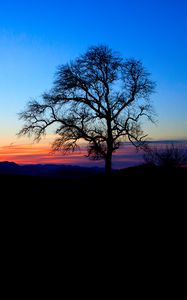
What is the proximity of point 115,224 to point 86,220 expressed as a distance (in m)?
1.07

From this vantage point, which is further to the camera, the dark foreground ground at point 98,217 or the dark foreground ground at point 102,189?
the dark foreground ground at point 102,189

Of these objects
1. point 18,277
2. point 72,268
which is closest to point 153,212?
point 72,268

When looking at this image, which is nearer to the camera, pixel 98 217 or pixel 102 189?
pixel 98 217

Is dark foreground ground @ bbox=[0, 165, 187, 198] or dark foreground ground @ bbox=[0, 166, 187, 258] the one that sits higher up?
dark foreground ground @ bbox=[0, 165, 187, 198]

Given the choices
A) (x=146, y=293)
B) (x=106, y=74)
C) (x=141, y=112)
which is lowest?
(x=146, y=293)

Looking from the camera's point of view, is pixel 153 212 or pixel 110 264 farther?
pixel 153 212

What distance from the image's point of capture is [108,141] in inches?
1117

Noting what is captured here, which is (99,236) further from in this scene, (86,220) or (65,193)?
(65,193)

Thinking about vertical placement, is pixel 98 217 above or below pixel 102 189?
below

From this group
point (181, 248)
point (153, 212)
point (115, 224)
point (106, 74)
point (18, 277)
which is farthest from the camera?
point (106, 74)

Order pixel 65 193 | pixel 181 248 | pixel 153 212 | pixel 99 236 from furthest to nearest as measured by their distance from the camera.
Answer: pixel 65 193, pixel 153 212, pixel 99 236, pixel 181 248

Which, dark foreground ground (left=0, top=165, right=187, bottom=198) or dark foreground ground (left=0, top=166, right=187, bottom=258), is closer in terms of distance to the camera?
dark foreground ground (left=0, top=166, right=187, bottom=258)

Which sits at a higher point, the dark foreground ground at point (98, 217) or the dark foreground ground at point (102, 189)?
the dark foreground ground at point (102, 189)

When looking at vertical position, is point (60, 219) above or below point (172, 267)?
above
